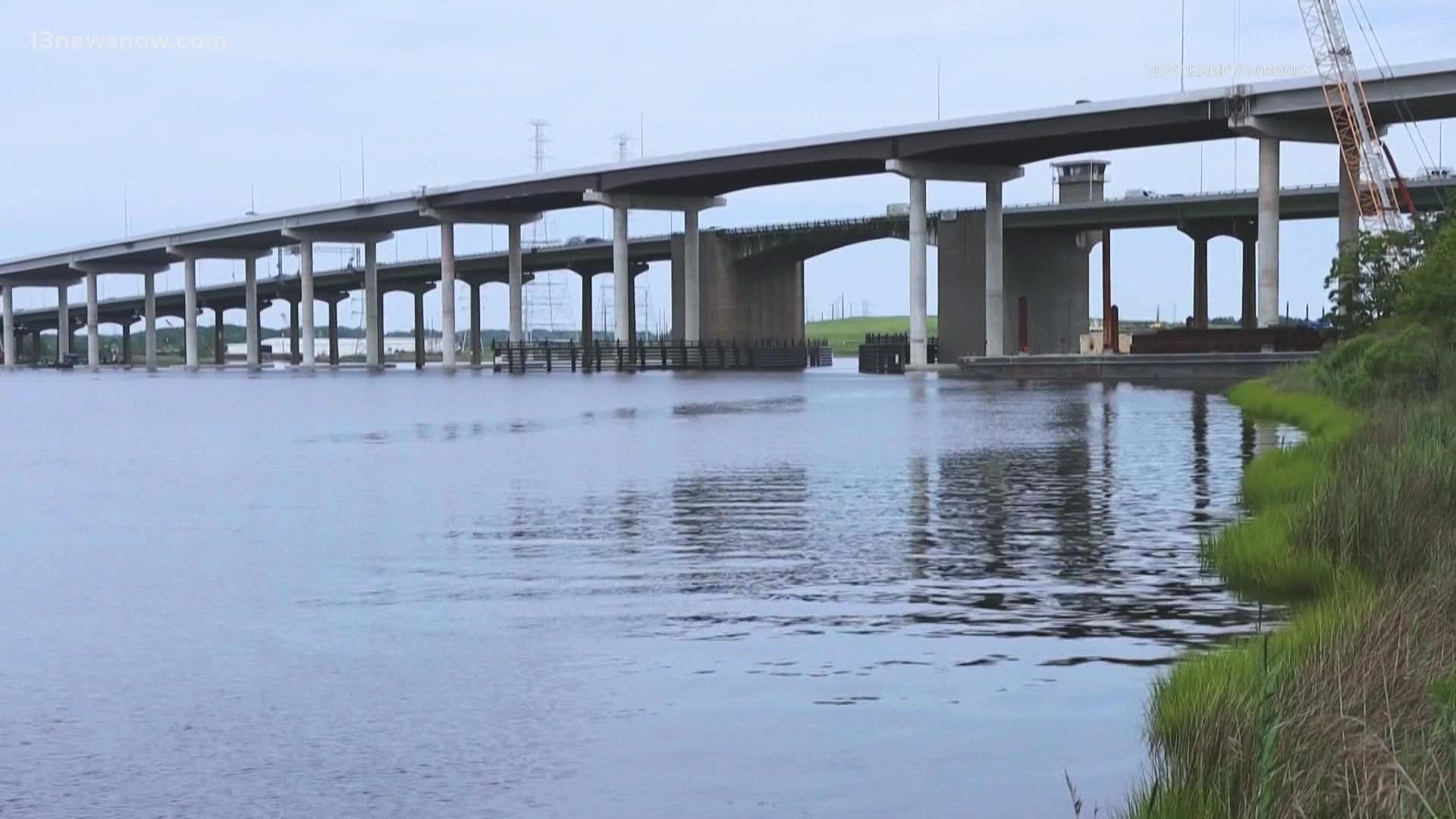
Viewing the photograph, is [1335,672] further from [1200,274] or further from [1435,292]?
[1200,274]

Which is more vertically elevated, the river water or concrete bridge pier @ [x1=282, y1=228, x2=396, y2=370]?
concrete bridge pier @ [x1=282, y1=228, x2=396, y2=370]

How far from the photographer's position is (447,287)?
17112 cm

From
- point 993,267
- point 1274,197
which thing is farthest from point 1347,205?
point 993,267

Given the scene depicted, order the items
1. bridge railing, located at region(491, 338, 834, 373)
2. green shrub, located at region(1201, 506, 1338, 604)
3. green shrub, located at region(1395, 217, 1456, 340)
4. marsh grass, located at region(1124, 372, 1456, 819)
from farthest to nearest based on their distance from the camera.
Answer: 1. bridge railing, located at region(491, 338, 834, 373)
2. green shrub, located at region(1395, 217, 1456, 340)
3. green shrub, located at region(1201, 506, 1338, 604)
4. marsh grass, located at region(1124, 372, 1456, 819)

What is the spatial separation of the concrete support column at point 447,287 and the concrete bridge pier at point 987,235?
50.8 meters

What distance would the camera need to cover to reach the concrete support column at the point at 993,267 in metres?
128

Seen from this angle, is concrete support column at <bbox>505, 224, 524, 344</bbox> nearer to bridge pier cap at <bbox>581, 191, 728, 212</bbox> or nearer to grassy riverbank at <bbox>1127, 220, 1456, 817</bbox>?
bridge pier cap at <bbox>581, 191, 728, 212</bbox>

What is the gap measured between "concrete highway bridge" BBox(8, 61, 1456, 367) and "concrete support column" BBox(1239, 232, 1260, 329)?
0.19m

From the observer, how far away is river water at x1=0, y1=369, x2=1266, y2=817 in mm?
12508

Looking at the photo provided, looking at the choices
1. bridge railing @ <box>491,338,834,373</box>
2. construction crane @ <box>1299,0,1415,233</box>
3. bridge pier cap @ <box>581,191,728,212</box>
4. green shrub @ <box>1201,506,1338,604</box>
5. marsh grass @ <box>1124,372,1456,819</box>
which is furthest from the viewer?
bridge railing @ <box>491,338,834,373</box>

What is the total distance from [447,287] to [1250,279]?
70.9 metres

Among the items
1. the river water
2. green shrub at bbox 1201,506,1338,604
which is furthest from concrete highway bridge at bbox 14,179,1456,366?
green shrub at bbox 1201,506,1338,604

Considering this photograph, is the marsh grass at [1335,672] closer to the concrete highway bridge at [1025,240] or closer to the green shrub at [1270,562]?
the green shrub at [1270,562]

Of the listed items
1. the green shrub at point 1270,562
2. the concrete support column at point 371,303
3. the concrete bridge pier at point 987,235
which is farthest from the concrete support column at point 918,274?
the green shrub at point 1270,562
